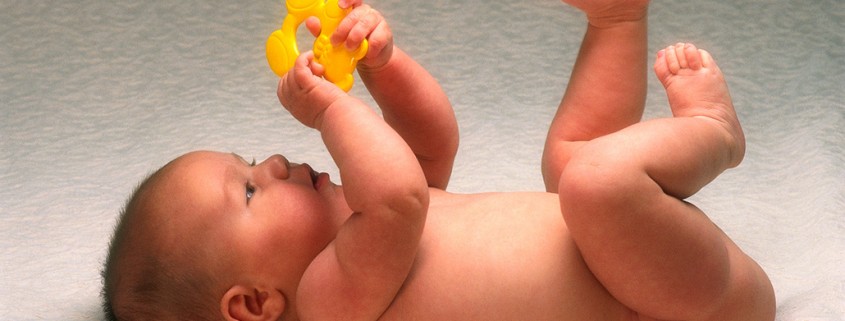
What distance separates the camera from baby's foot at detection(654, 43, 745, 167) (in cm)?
124

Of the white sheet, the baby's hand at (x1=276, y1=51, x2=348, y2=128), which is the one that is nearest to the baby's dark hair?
the baby's hand at (x1=276, y1=51, x2=348, y2=128)

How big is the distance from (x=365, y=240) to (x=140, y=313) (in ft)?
0.81

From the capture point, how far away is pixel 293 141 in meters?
1.79

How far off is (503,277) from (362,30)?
280mm

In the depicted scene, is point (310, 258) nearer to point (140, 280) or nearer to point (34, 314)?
point (140, 280)

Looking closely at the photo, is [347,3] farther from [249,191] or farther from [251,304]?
[251,304]

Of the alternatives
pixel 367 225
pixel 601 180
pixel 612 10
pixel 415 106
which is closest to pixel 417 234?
pixel 367 225

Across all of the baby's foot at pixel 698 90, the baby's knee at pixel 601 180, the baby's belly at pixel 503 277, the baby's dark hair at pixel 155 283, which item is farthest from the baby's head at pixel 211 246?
the baby's foot at pixel 698 90

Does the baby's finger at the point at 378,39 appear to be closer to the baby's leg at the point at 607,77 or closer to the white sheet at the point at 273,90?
the baby's leg at the point at 607,77

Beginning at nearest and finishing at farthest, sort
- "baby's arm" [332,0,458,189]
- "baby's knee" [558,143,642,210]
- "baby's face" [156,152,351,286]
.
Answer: "baby's knee" [558,143,642,210]
"baby's face" [156,152,351,286]
"baby's arm" [332,0,458,189]

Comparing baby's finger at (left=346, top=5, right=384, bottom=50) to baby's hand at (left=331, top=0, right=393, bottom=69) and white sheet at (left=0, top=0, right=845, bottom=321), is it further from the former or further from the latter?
white sheet at (left=0, top=0, right=845, bottom=321)

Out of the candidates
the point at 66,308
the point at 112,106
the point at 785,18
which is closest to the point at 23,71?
the point at 112,106

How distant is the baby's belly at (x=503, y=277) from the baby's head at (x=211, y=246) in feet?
0.39

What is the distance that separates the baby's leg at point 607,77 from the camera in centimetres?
137
